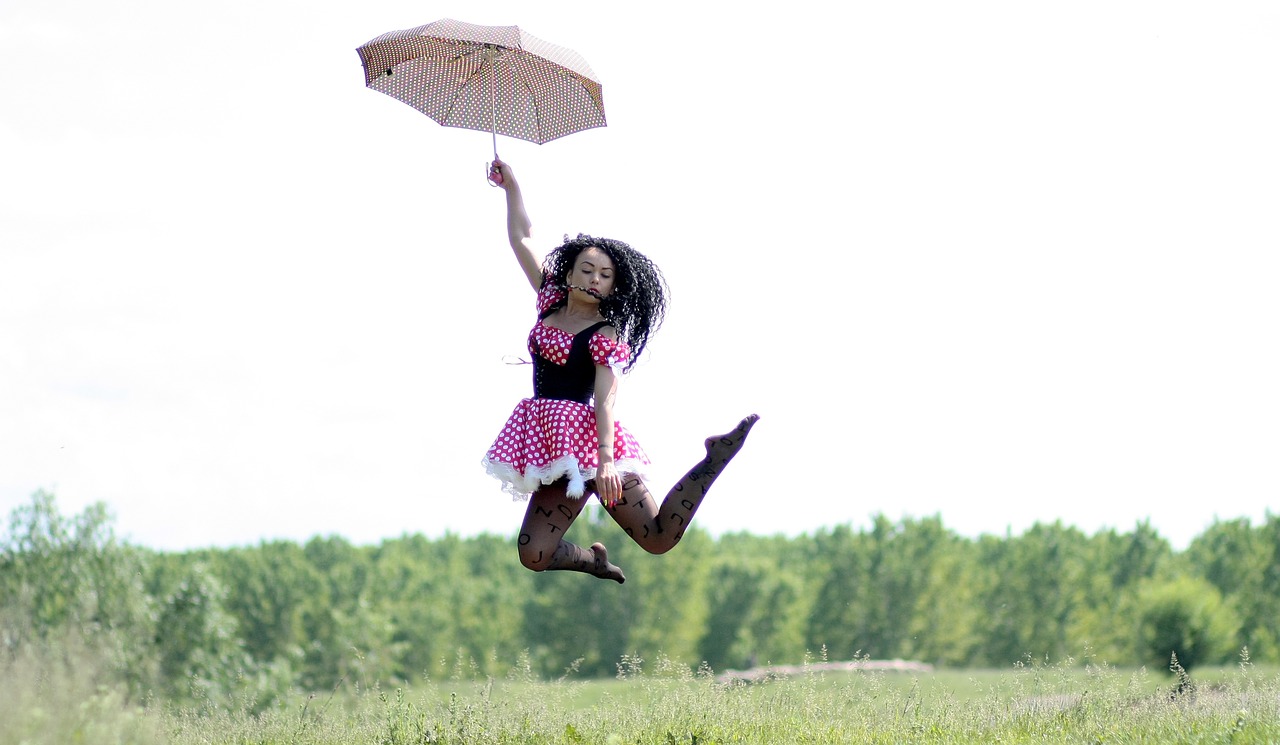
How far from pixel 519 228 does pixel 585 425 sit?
1.34 meters

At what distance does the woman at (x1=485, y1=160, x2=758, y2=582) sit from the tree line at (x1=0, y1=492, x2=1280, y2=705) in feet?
138

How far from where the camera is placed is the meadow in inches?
249

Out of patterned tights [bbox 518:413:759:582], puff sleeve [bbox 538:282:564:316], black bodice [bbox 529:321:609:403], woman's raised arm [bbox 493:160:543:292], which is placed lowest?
patterned tights [bbox 518:413:759:582]

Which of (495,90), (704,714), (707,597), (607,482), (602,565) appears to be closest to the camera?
(607,482)

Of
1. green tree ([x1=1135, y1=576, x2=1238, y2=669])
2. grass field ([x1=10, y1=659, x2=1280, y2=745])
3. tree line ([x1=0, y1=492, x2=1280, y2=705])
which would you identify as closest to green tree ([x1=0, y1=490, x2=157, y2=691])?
tree line ([x1=0, y1=492, x2=1280, y2=705])

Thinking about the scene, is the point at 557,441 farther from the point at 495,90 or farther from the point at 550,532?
the point at 495,90

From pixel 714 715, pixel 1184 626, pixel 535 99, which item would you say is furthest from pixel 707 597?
pixel 535 99

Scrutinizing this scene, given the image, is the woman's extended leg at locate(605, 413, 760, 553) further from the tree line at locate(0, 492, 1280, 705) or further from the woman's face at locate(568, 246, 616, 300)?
the tree line at locate(0, 492, 1280, 705)

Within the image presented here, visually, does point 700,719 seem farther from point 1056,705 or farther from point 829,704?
point 1056,705

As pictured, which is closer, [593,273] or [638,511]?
[638,511]

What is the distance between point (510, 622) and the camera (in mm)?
67500

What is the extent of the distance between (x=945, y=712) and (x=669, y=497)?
257cm

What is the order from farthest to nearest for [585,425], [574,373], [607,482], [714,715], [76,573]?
[76,573] → [714,715] → [574,373] → [585,425] → [607,482]

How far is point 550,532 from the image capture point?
21.4 feet
